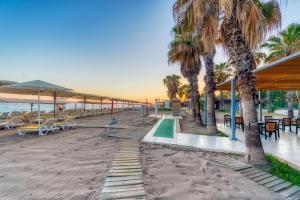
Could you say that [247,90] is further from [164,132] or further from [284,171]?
[164,132]

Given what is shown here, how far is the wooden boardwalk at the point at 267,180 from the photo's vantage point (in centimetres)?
325

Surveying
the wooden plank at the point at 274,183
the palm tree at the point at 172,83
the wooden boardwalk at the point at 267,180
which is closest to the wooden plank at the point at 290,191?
the wooden boardwalk at the point at 267,180

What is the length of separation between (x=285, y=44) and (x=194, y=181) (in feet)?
61.4

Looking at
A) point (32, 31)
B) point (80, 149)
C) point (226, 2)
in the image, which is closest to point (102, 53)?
point (32, 31)

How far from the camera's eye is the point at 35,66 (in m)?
20.6

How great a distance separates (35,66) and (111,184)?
2241 cm

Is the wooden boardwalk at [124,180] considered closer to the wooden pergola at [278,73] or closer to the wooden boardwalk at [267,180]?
the wooden boardwalk at [267,180]

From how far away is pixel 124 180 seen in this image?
358 centimetres

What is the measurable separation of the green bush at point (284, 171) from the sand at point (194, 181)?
3.10 feet

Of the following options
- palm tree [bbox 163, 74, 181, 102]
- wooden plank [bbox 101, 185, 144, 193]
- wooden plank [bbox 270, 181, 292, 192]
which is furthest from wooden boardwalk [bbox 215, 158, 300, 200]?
palm tree [bbox 163, 74, 181, 102]

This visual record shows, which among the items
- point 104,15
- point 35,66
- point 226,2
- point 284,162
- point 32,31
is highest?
point 104,15

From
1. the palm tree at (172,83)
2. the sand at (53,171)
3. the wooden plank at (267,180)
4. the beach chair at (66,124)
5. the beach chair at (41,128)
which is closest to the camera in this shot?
the sand at (53,171)

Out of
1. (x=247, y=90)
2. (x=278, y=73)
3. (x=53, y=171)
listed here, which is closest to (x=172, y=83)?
(x=278, y=73)

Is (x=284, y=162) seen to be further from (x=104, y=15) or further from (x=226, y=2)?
(x=104, y=15)
